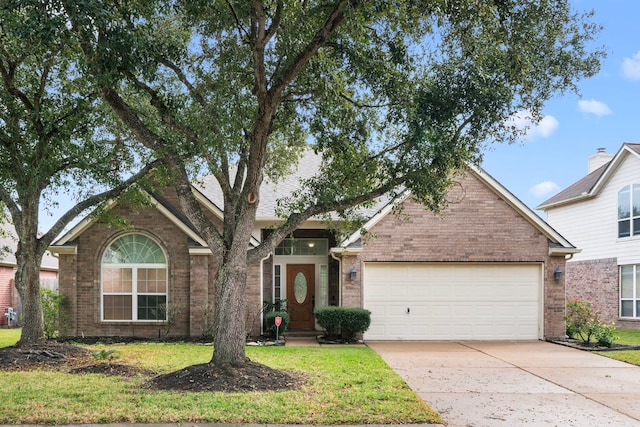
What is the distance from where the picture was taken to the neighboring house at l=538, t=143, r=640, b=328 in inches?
882

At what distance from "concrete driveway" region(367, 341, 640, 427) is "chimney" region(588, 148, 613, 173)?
48.3 ft

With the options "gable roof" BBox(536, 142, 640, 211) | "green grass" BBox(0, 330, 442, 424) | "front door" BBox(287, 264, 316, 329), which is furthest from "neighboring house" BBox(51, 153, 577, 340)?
"gable roof" BBox(536, 142, 640, 211)

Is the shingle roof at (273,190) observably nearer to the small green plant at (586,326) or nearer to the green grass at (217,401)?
the small green plant at (586,326)

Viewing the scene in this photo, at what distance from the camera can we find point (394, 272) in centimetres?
1753

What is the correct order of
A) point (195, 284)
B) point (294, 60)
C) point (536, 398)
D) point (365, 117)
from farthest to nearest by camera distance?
point (195, 284), point (365, 117), point (294, 60), point (536, 398)

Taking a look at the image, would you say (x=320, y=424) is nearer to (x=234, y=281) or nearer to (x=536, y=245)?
(x=234, y=281)

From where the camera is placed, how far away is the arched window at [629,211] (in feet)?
73.0

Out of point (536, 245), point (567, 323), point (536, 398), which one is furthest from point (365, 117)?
point (567, 323)

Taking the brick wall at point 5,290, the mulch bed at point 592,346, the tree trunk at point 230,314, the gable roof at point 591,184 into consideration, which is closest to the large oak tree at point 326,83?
the tree trunk at point 230,314

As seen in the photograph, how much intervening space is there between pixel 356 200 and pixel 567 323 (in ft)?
31.9

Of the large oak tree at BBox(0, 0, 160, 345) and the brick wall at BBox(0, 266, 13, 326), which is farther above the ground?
the large oak tree at BBox(0, 0, 160, 345)

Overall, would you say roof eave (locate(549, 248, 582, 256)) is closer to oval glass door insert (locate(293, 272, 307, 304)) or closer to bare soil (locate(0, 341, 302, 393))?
oval glass door insert (locate(293, 272, 307, 304))

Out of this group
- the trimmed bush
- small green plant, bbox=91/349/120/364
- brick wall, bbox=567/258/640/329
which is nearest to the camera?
small green plant, bbox=91/349/120/364

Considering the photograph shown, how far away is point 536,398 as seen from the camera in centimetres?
943
